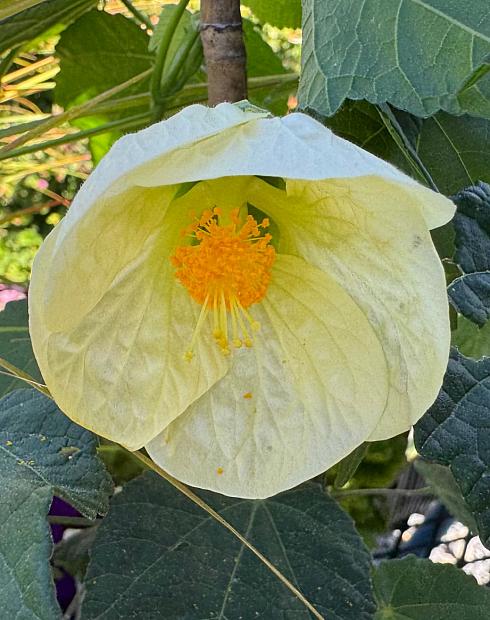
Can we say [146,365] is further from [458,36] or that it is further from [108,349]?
[458,36]

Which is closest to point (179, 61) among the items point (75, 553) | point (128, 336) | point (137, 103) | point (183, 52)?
point (183, 52)

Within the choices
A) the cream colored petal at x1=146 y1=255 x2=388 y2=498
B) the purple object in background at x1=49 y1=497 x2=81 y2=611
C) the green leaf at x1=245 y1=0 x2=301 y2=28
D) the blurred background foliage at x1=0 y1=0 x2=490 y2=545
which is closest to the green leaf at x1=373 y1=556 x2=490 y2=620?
the blurred background foliage at x1=0 y1=0 x2=490 y2=545

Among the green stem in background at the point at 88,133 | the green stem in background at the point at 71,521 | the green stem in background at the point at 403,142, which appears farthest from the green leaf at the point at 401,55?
the green stem in background at the point at 71,521

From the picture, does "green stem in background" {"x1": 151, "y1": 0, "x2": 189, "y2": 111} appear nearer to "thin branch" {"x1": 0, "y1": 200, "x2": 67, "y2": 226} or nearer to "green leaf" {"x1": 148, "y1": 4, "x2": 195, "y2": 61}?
"green leaf" {"x1": 148, "y1": 4, "x2": 195, "y2": 61}

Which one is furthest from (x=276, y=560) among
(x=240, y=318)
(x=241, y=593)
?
(x=240, y=318)

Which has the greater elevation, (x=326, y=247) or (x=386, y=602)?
(x=326, y=247)

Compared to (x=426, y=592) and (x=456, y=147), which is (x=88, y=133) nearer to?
(x=456, y=147)
